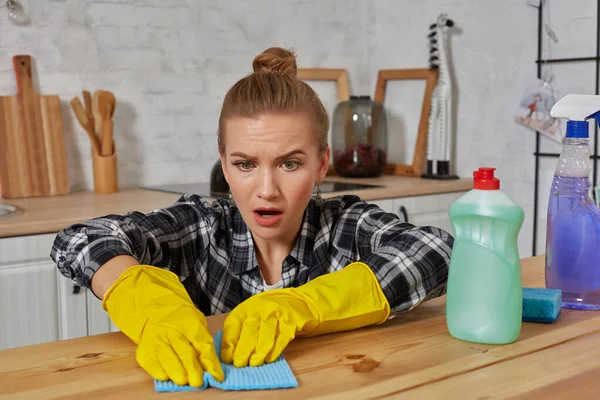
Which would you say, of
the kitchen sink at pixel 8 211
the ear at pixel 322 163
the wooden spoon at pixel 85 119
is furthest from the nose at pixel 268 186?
the wooden spoon at pixel 85 119

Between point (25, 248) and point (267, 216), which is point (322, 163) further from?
point (25, 248)

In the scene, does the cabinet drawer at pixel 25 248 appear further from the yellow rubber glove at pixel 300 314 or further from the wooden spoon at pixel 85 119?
the yellow rubber glove at pixel 300 314

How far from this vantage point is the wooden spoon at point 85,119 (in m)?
2.61

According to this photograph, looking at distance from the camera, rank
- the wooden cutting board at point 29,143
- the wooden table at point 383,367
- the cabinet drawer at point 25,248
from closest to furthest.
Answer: the wooden table at point 383,367 → the cabinet drawer at point 25,248 → the wooden cutting board at point 29,143

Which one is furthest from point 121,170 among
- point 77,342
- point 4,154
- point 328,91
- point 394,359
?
point 394,359

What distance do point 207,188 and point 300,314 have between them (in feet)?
5.79

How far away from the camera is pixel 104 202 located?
7.98ft

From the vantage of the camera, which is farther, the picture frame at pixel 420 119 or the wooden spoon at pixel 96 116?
the picture frame at pixel 420 119

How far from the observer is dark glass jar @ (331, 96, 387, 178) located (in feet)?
10.0

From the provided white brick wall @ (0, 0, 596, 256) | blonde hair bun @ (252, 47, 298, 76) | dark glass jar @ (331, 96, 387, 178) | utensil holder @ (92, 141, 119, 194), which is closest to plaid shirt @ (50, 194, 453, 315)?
blonde hair bun @ (252, 47, 298, 76)

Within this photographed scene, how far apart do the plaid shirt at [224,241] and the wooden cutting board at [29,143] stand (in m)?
1.14

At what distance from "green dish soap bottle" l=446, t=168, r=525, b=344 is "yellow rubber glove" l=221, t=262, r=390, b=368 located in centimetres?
14

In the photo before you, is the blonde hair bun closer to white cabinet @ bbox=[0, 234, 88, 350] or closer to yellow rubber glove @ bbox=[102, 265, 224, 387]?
yellow rubber glove @ bbox=[102, 265, 224, 387]

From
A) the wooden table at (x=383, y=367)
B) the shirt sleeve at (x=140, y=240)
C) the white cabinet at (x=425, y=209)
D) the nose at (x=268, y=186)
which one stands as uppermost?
the nose at (x=268, y=186)
